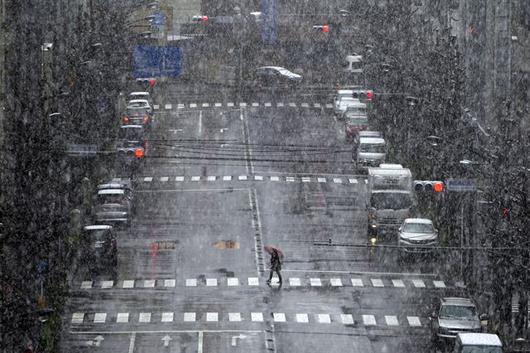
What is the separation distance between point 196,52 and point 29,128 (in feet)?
169

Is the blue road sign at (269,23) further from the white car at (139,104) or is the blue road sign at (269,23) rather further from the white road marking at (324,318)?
the white road marking at (324,318)

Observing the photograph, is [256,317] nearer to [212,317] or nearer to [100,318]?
[212,317]

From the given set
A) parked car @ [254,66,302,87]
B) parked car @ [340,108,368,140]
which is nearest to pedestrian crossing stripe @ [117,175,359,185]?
parked car @ [340,108,368,140]

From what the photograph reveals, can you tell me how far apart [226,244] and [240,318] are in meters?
9.83

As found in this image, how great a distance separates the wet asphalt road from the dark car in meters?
0.45

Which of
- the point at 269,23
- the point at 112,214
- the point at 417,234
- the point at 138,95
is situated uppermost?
the point at 269,23

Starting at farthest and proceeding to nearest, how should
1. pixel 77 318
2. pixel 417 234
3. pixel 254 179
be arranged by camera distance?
1. pixel 254 179
2. pixel 417 234
3. pixel 77 318

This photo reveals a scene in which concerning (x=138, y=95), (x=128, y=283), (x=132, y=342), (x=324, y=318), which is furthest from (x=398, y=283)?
(x=138, y=95)

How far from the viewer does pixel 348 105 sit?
79.2 m

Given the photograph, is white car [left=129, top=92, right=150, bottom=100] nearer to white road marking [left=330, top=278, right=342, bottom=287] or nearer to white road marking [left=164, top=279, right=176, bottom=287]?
white road marking [left=164, top=279, right=176, bottom=287]

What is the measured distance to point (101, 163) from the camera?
71188mm

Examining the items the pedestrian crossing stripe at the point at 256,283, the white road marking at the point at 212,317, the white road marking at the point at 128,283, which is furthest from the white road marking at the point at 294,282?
the white road marking at the point at 128,283

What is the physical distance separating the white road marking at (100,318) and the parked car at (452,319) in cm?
1090

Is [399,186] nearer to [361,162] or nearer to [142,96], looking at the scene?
[361,162]
